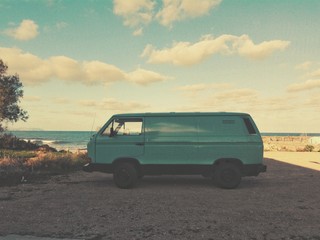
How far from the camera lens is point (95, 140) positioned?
34.7ft

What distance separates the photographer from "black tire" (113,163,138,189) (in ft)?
33.9

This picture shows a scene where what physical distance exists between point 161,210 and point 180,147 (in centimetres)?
335

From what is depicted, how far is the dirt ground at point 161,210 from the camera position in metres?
5.77

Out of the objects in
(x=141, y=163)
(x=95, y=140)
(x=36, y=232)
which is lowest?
(x=36, y=232)

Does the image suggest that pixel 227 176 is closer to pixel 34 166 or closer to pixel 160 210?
pixel 160 210

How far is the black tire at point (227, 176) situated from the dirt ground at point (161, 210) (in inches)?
12.3

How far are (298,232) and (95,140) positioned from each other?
6652mm

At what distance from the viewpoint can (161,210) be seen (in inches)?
289

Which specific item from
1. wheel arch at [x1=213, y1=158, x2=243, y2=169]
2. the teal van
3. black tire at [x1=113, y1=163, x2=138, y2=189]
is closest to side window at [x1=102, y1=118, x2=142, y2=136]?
the teal van

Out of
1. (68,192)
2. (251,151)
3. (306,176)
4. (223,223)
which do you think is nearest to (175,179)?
(251,151)

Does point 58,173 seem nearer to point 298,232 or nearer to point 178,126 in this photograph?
point 178,126

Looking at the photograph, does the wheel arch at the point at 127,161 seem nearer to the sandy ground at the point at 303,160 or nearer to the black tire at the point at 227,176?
the black tire at the point at 227,176

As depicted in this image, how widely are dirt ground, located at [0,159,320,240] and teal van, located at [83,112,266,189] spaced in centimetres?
58

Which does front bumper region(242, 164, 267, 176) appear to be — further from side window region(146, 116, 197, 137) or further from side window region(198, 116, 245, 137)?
side window region(146, 116, 197, 137)
